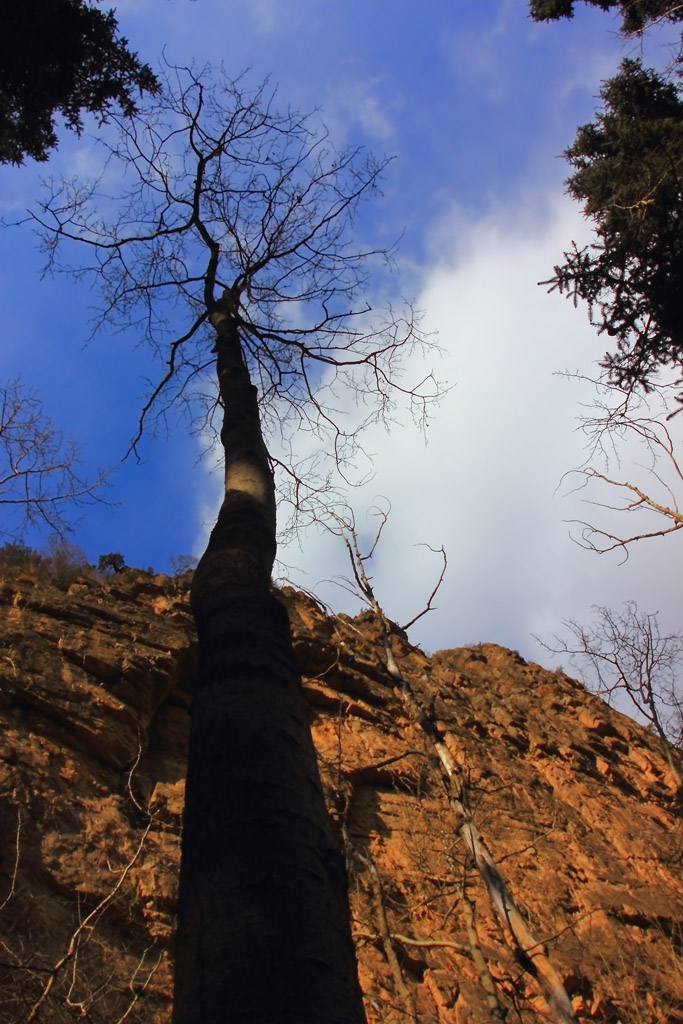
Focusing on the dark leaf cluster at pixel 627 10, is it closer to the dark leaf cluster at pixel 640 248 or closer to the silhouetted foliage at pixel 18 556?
the dark leaf cluster at pixel 640 248

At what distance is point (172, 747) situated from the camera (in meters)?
8.59

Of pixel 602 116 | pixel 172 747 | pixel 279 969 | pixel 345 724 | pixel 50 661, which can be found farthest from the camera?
pixel 602 116

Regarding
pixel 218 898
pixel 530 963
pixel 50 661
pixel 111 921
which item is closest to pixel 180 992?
pixel 218 898

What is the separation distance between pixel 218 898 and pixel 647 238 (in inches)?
401

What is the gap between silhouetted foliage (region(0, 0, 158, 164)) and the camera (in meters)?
6.62

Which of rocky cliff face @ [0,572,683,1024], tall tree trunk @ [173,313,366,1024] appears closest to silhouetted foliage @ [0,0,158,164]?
rocky cliff face @ [0,572,683,1024]

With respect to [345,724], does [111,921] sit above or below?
below

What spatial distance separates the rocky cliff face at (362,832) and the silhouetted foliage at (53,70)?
5.33m

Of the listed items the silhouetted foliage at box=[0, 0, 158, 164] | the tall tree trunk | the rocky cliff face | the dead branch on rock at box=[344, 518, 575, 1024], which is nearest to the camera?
the tall tree trunk

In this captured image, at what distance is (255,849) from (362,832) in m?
8.32

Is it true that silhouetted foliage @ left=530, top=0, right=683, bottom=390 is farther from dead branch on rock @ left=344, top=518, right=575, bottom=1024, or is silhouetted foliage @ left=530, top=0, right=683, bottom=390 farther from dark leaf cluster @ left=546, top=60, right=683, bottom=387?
dead branch on rock @ left=344, top=518, right=575, bottom=1024

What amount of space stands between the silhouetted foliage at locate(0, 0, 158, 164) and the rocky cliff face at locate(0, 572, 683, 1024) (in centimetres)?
533

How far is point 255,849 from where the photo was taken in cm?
148

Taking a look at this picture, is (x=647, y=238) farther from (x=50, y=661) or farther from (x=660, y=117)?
(x=50, y=661)
